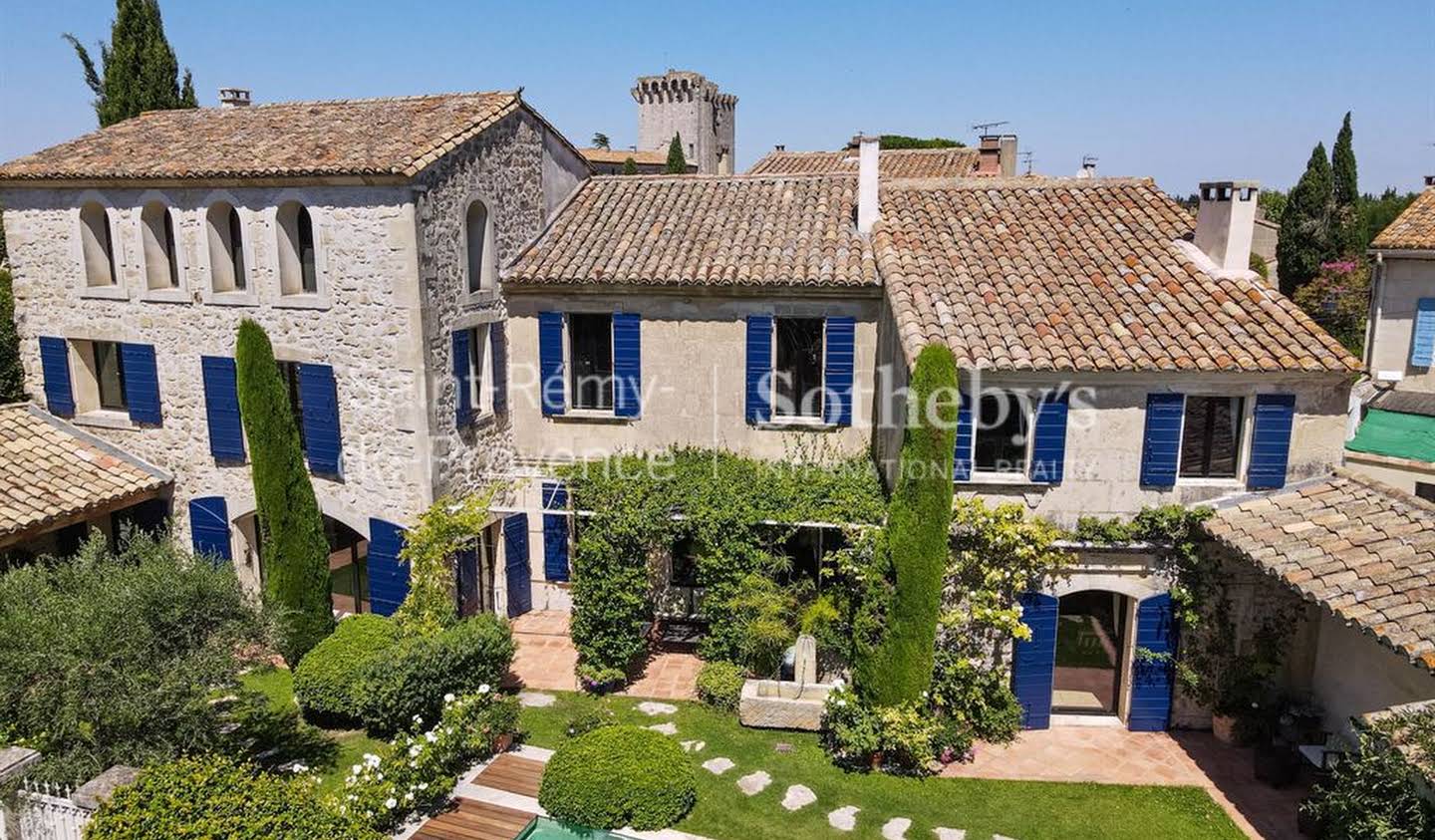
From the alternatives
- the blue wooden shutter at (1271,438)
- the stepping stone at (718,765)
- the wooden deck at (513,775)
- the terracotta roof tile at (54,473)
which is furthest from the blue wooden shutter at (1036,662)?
the terracotta roof tile at (54,473)

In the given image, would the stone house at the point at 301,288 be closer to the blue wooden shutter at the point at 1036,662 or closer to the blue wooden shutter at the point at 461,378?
the blue wooden shutter at the point at 461,378

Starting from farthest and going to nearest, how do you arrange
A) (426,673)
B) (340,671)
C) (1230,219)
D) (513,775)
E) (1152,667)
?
(1230,219)
(1152,667)
(340,671)
(426,673)
(513,775)

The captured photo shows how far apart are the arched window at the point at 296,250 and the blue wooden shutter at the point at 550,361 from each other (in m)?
4.44

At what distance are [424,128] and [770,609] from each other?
11.3 meters

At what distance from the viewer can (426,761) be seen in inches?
516

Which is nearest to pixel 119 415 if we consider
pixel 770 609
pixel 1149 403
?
pixel 770 609

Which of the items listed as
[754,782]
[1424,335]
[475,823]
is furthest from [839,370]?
[1424,335]

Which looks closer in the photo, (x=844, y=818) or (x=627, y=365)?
(x=844, y=818)

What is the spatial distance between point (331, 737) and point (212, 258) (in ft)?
31.1

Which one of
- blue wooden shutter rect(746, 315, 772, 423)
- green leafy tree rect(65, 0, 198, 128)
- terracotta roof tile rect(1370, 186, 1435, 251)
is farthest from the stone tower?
blue wooden shutter rect(746, 315, 772, 423)

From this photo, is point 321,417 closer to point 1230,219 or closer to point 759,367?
point 759,367

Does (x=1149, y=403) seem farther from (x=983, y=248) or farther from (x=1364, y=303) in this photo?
(x=1364, y=303)

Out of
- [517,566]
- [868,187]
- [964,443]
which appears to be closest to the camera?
[964,443]

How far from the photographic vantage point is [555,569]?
20.1 m
